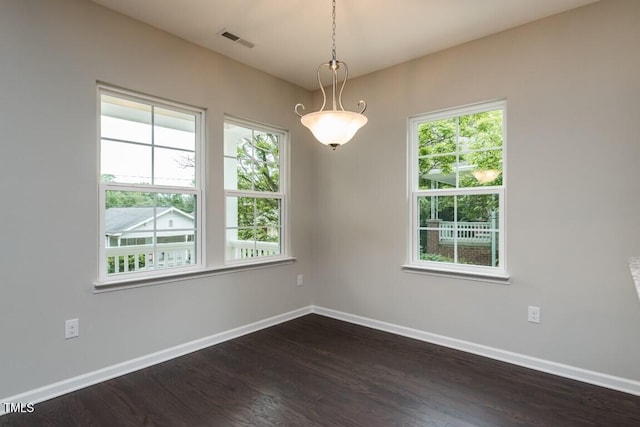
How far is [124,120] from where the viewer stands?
277cm

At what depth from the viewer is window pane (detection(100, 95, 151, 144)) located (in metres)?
2.67

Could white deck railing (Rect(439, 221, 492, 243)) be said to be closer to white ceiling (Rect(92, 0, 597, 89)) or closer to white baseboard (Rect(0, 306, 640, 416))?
white baseboard (Rect(0, 306, 640, 416))

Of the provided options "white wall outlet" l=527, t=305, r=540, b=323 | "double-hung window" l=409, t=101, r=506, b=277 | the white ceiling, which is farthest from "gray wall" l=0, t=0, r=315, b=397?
"white wall outlet" l=527, t=305, r=540, b=323

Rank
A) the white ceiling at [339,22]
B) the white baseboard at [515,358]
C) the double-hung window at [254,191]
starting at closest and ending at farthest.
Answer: the white baseboard at [515,358], the white ceiling at [339,22], the double-hung window at [254,191]

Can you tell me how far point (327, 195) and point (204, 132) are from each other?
158cm

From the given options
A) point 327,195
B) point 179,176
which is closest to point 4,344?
point 179,176

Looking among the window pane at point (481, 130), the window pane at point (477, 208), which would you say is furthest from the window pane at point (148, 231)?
the window pane at point (481, 130)

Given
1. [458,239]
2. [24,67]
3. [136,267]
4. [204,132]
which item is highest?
[24,67]

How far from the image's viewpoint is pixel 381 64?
3.54m

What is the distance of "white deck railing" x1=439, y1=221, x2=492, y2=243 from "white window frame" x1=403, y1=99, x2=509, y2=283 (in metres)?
0.12

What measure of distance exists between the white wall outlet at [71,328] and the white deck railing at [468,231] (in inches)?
120

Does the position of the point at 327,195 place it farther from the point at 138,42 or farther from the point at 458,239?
the point at 138,42

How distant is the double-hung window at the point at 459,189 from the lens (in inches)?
118

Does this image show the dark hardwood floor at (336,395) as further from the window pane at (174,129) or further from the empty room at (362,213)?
the window pane at (174,129)
